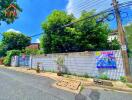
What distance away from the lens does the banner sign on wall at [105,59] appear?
16.0m

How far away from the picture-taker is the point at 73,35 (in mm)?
25156

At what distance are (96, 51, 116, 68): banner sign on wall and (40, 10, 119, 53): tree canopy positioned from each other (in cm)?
678

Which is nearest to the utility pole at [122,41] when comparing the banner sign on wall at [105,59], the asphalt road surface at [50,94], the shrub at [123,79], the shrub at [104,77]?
the shrub at [123,79]

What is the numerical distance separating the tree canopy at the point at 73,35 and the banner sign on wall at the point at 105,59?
6783 mm

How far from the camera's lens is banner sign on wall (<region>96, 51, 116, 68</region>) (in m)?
16.0

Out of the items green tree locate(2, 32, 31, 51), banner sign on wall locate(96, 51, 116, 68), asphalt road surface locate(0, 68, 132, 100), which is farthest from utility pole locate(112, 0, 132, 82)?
green tree locate(2, 32, 31, 51)

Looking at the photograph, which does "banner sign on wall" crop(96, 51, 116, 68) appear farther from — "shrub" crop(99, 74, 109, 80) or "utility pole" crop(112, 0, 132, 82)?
"utility pole" crop(112, 0, 132, 82)

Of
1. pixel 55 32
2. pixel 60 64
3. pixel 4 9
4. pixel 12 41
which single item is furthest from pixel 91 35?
pixel 12 41

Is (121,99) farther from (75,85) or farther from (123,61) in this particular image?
(123,61)

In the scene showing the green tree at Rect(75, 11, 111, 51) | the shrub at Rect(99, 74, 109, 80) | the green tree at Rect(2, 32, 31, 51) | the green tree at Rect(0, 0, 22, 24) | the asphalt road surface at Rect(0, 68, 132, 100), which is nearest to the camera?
the asphalt road surface at Rect(0, 68, 132, 100)

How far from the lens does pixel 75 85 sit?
1325 centimetres

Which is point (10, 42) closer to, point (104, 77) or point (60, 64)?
point (60, 64)

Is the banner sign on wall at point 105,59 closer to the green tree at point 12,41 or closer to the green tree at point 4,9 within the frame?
the green tree at point 4,9

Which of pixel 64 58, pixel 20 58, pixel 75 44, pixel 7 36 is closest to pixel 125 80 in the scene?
pixel 64 58
